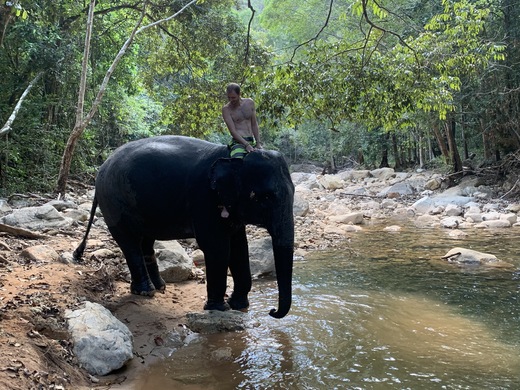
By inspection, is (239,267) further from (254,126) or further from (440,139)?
(440,139)

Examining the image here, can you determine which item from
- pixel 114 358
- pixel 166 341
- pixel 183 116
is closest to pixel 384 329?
pixel 166 341

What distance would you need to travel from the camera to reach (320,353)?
4.34 meters

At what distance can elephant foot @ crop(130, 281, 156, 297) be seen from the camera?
5645 mm

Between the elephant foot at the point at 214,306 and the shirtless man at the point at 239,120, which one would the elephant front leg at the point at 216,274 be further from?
the shirtless man at the point at 239,120

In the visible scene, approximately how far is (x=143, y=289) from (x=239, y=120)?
7.97 feet

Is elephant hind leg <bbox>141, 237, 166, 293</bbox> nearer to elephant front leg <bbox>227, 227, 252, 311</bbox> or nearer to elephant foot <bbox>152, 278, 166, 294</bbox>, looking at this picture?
elephant foot <bbox>152, 278, 166, 294</bbox>

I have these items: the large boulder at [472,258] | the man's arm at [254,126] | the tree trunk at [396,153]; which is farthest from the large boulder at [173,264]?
the tree trunk at [396,153]

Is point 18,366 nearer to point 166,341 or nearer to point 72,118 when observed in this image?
point 166,341

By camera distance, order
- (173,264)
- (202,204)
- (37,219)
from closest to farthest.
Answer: (202,204) < (173,264) < (37,219)

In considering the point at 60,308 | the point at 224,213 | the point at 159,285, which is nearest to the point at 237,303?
the point at 159,285

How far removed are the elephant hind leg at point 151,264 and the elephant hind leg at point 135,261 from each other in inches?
12.0

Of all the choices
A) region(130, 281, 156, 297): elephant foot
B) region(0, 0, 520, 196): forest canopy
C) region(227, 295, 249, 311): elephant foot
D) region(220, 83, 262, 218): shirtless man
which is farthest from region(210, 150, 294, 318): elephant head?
region(130, 281, 156, 297): elephant foot

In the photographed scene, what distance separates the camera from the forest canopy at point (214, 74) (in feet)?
23.2

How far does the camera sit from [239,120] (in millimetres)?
5191
